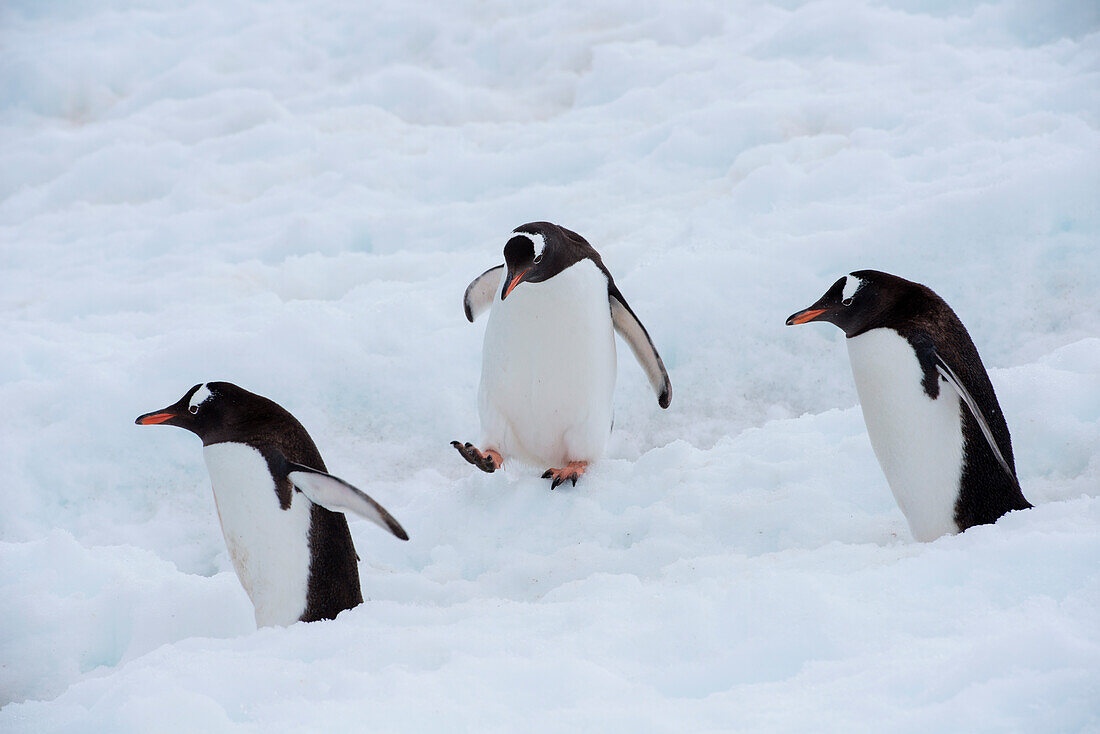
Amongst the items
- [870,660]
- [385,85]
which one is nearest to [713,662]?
[870,660]

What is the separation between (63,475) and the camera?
331 centimetres

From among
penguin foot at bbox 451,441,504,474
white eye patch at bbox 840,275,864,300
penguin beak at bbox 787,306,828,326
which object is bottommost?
penguin foot at bbox 451,441,504,474

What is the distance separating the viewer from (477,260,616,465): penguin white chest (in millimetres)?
2664

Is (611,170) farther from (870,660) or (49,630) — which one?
(870,660)

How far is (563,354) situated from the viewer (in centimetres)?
270

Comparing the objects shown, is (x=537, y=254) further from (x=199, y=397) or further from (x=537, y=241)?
(x=199, y=397)

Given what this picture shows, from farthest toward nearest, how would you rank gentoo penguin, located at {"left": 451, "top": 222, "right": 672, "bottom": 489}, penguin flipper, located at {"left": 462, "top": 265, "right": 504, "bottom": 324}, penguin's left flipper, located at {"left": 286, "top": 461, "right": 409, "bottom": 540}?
1. penguin flipper, located at {"left": 462, "top": 265, "right": 504, "bottom": 324}
2. gentoo penguin, located at {"left": 451, "top": 222, "right": 672, "bottom": 489}
3. penguin's left flipper, located at {"left": 286, "top": 461, "right": 409, "bottom": 540}

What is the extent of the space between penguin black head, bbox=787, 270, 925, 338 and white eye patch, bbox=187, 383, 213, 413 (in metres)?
1.35

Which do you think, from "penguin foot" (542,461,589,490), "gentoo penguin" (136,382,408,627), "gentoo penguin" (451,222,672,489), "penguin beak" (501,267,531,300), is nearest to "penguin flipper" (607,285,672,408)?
"gentoo penguin" (451,222,672,489)

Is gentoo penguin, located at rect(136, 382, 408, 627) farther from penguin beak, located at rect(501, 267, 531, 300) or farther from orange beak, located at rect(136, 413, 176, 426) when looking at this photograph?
penguin beak, located at rect(501, 267, 531, 300)

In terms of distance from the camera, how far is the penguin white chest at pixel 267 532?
2086mm

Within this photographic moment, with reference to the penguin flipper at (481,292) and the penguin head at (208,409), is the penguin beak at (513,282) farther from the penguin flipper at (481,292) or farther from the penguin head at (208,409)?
the penguin head at (208,409)

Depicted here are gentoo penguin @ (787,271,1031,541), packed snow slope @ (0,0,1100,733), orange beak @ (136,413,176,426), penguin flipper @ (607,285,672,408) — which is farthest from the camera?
penguin flipper @ (607,285,672,408)

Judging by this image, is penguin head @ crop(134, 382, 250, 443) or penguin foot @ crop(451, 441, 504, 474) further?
penguin foot @ crop(451, 441, 504, 474)
